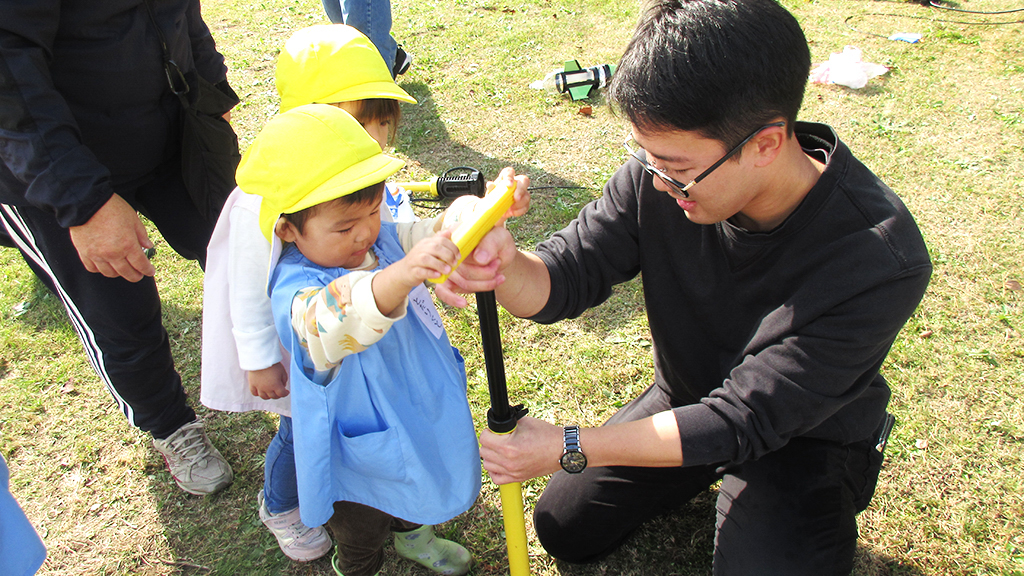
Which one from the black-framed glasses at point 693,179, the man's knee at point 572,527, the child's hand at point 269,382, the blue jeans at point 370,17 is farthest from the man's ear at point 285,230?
the blue jeans at point 370,17

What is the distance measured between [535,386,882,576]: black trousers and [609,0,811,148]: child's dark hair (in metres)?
1.09

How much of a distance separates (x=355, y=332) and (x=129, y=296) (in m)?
1.34

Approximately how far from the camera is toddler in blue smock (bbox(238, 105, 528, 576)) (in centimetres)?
155

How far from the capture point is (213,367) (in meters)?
2.11

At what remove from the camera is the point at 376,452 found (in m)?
1.81

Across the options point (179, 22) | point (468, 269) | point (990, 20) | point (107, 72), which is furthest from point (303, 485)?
point (990, 20)

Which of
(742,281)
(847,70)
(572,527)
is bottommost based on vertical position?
(572,527)

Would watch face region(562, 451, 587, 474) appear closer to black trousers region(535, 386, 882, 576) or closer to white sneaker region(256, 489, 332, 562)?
black trousers region(535, 386, 882, 576)

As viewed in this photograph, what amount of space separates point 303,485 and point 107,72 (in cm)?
148

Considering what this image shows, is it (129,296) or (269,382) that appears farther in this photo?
(129,296)

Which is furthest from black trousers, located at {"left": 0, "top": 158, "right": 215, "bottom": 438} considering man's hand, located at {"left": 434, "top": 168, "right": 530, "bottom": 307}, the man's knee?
the man's knee

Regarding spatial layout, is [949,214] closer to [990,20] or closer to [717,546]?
[717,546]

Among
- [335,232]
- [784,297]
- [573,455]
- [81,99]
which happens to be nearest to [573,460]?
[573,455]

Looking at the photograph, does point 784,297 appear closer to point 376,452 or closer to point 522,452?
point 522,452
